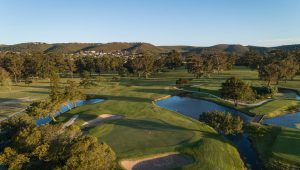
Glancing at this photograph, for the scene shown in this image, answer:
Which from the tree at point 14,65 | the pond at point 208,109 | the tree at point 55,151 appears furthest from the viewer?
the tree at point 14,65

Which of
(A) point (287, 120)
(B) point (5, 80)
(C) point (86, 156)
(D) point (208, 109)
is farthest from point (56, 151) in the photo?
(B) point (5, 80)

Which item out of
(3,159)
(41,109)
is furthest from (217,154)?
(41,109)

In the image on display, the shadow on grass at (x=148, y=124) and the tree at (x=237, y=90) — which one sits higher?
the tree at (x=237, y=90)

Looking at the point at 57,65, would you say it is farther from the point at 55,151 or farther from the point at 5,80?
the point at 55,151

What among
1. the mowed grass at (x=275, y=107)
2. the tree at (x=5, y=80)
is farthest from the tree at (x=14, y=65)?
the mowed grass at (x=275, y=107)

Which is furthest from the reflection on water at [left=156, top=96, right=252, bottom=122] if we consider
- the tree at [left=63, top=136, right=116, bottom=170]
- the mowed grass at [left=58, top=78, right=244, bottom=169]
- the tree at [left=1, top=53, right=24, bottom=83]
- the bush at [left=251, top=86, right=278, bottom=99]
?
the tree at [left=1, top=53, right=24, bottom=83]

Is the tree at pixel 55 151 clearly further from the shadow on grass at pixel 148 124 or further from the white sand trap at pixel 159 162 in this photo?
the shadow on grass at pixel 148 124

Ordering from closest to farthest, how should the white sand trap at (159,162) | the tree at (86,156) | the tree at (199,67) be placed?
the tree at (86,156)
the white sand trap at (159,162)
the tree at (199,67)
